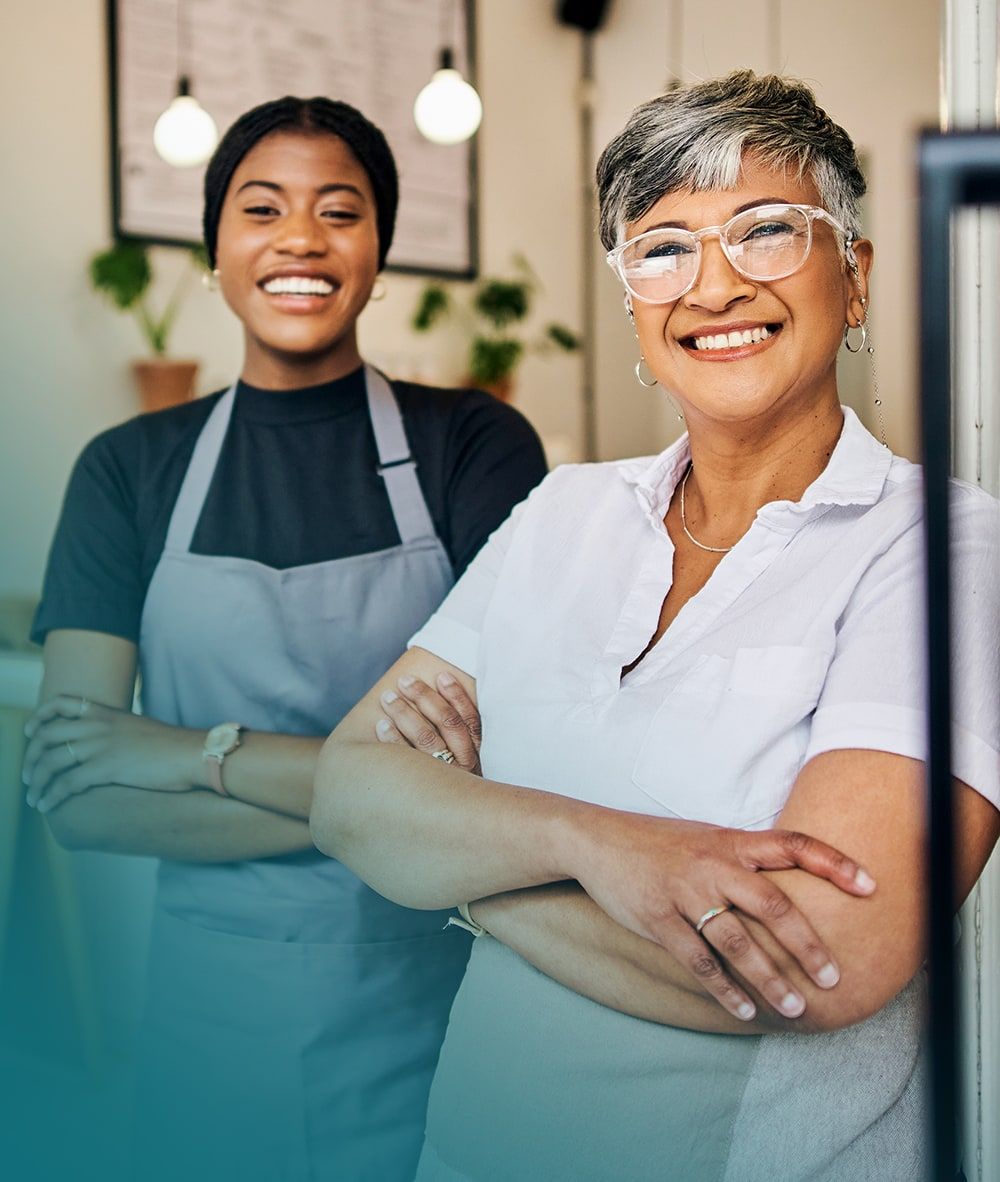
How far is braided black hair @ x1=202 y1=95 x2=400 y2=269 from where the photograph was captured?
168cm

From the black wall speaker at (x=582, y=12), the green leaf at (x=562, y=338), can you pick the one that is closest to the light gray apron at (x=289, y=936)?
the green leaf at (x=562, y=338)

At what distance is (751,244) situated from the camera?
1.19m

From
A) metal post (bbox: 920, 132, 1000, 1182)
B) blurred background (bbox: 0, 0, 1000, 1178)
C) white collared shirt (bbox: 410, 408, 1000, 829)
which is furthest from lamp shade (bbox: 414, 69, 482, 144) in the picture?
metal post (bbox: 920, 132, 1000, 1182)

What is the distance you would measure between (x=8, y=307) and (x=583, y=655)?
2.65 metres

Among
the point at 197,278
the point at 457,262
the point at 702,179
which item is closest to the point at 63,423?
the point at 197,278

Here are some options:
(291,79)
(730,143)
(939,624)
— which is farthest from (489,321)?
(939,624)

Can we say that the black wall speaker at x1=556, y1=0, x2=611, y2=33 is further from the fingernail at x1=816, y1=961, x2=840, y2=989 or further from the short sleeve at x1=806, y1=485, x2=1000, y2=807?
the fingernail at x1=816, y1=961, x2=840, y2=989

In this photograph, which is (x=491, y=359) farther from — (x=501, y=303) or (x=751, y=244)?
(x=751, y=244)

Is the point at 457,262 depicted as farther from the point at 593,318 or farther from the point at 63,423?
the point at 63,423

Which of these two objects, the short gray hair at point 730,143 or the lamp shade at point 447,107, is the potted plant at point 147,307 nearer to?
the lamp shade at point 447,107

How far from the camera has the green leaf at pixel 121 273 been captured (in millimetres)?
3467

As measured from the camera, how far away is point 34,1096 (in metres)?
2.35

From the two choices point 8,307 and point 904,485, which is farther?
point 8,307

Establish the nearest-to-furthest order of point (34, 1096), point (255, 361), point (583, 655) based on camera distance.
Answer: point (583, 655)
point (255, 361)
point (34, 1096)
